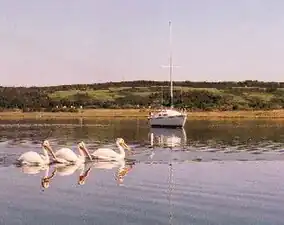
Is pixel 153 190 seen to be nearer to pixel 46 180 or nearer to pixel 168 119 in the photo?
pixel 46 180

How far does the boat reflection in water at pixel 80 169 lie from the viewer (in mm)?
23531

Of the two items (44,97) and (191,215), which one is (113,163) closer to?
(191,215)

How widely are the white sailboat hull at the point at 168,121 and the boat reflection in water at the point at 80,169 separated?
120 ft

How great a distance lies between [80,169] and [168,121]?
40.6m

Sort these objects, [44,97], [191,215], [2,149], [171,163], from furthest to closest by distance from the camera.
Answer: [44,97], [2,149], [171,163], [191,215]

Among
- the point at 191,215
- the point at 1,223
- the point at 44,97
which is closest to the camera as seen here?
the point at 1,223

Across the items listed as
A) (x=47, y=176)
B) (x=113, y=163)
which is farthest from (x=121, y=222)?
(x=113, y=163)

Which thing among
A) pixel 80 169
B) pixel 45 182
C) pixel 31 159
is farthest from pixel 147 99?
pixel 45 182

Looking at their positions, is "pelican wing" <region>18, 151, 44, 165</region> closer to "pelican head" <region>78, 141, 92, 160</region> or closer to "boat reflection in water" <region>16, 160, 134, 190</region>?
"boat reflection in water" <region>16, 160, 134, 190</region>

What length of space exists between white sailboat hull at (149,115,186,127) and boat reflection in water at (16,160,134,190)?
120 feet

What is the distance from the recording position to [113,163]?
28.5 metres

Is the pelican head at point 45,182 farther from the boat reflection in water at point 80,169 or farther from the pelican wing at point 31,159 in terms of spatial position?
the pelican wing at point 31,159

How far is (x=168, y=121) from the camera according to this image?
66750mm

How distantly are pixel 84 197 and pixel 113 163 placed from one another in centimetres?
902
